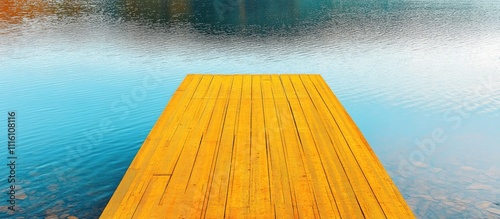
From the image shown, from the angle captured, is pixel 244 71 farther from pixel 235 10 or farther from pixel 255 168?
pixel 235 10

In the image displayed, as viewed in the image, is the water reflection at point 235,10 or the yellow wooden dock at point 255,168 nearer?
the yellow wooden dock at point 255,168

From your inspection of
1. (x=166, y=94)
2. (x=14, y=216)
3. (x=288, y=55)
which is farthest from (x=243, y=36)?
(x=14, y=216)

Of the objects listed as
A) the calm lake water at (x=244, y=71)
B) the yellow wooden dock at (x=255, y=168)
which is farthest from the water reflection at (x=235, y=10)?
the yellow wooden dock at (x=255, y=168)

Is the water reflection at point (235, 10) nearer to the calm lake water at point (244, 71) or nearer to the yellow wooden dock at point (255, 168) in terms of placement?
the calm lake water at point (244, 71)

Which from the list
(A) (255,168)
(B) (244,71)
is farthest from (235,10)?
(A) (255,168)

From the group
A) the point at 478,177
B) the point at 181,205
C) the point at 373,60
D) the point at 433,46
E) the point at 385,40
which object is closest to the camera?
the point at 181,205

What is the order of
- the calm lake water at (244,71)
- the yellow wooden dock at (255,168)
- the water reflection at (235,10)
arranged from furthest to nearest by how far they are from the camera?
the water reflection at (235,10) < the calm lake water at (244,71) < the yellow wooden dock at (255,168)

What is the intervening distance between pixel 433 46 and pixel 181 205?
82.5ft

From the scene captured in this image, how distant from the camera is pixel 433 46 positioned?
91.0ft

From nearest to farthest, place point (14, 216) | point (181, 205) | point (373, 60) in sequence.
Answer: point (181, 205), point (14, 216), point (373, 60)

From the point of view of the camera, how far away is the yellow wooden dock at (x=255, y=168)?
227 inches

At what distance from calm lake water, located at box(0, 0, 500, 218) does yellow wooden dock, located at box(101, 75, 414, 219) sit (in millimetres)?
2280

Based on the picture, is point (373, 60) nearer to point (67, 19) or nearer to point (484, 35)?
point (484, 35)

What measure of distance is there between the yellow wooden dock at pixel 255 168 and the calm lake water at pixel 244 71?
7.48 feet
